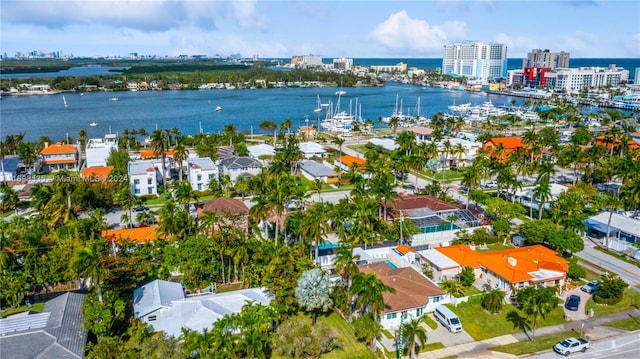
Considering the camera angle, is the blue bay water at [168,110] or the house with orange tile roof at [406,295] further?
the blue bay water at [168,110]

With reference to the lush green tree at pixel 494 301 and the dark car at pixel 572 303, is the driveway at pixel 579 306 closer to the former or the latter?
the dark car at pixel 572 303

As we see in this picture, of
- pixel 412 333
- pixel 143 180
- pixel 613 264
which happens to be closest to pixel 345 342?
pixel 412 333

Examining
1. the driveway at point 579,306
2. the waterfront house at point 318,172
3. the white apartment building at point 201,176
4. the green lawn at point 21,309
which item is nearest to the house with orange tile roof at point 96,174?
the white apartment building at point 201,176

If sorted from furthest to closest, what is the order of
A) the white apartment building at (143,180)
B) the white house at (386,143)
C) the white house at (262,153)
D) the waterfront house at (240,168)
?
the white house at (386,143) → the white house at (262,153) → the waterfront house at (240,168) → the white apartment building at (143,180)

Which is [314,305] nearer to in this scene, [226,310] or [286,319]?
[286,319]

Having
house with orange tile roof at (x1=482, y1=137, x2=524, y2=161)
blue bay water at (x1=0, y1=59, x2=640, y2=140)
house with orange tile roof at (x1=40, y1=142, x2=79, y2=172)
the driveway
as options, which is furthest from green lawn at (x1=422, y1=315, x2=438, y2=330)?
blue bay water at (x1=0, y1=59, x2=640, y2=140)

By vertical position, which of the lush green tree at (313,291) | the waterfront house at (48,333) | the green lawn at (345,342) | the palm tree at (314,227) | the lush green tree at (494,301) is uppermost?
the palm tree at (314,227)
